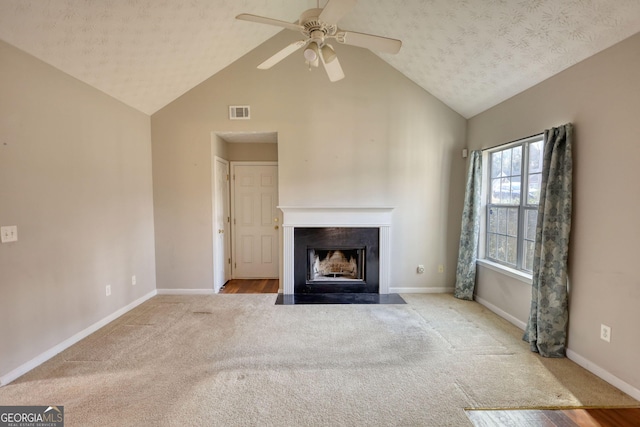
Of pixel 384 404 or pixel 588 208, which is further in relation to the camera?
pixel 588 208

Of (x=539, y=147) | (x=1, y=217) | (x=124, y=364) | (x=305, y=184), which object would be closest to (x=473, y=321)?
(x=539, y=147)

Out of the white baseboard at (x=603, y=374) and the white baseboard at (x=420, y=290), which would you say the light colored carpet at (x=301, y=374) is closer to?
the white baseboard at (x=603, y=374)

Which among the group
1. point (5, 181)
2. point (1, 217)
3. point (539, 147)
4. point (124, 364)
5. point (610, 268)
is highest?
point (539, 147)

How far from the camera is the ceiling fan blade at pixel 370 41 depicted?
74.2 inches

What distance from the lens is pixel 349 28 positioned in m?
3.39

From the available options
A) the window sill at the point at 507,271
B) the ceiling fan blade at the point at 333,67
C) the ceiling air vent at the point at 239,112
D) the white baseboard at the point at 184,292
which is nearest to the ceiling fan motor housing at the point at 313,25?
the ceiling fan blade at the point at 333,67

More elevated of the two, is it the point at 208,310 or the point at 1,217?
the point at 1,217

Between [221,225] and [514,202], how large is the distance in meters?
3.98

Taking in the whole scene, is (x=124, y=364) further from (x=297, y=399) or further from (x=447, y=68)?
(x=447, y=68)

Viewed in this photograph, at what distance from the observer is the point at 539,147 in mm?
2693

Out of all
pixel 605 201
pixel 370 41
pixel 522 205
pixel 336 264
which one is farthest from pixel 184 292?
pixel 605 201

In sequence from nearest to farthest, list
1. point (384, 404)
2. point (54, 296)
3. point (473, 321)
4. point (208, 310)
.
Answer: point (384, 404)
point (54, 296)
point (473, 321)
point (208, 310)

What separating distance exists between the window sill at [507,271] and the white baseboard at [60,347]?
14.7 ft

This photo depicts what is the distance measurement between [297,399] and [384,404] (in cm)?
58
